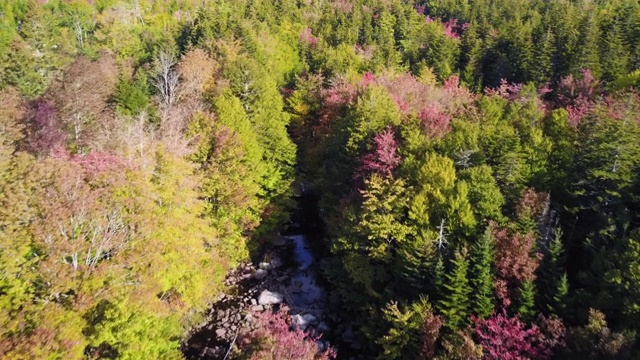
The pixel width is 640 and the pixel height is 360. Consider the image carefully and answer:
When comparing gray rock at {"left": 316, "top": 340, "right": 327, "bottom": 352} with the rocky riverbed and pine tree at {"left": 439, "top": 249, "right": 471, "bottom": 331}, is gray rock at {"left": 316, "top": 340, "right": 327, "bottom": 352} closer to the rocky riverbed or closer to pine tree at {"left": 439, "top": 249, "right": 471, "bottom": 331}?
the rocky riverbed

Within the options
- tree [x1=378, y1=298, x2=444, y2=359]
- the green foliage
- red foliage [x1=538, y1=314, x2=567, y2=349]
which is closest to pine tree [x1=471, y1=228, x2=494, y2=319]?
tree [x1=378, y1=298, x2=444, y2=359]

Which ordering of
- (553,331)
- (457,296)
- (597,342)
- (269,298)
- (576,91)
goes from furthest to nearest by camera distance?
(576,91)
(269,298)
(457,296)
(553,331)
(597,342)

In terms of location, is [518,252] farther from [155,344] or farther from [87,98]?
[87,98]

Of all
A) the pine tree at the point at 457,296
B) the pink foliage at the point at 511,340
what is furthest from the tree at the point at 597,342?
the pine tree at the point at 457,296

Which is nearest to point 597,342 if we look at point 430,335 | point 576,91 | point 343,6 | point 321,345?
point 430,335

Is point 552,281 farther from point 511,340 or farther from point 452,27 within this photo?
point 452,27
